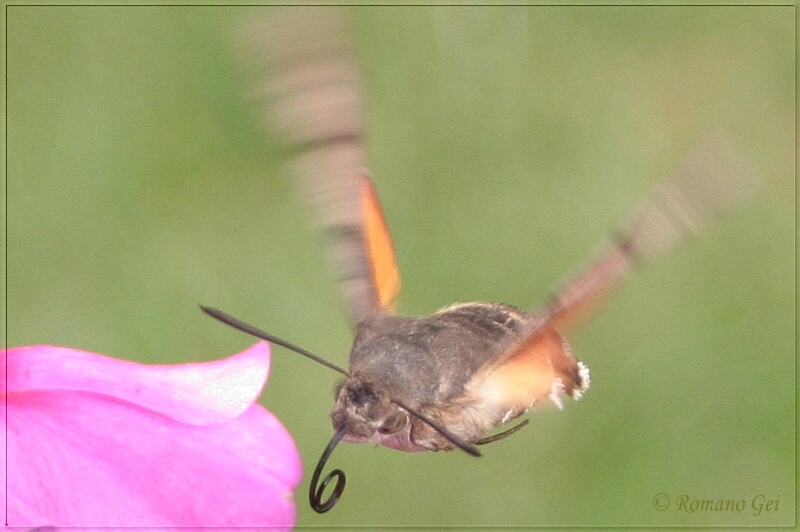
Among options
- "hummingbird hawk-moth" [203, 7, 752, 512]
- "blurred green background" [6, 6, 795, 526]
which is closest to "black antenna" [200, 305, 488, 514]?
"hummingbird hawk-moth" [203, 7, 752, 512]

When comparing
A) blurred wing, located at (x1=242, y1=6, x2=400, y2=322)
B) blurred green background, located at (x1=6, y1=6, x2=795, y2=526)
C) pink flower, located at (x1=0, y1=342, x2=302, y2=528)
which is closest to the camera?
pink flower, located at (x1=0, y1=342, x2=302, y2=528)

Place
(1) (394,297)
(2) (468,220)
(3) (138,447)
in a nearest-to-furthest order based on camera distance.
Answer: (3) (138,447)
(1) (394,297)
(2) (468,220)

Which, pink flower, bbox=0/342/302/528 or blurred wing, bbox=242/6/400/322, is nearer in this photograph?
pink flower, bbox=0/342/302/528

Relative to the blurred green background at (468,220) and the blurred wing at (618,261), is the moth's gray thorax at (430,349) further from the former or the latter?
the blurred green background at (468,220)

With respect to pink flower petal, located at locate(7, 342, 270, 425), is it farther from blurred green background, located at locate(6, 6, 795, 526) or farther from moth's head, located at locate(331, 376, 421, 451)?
blurred green background, located at locate(6, 6, 795, 526)

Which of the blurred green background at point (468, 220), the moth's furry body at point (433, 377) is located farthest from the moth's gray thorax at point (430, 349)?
the blurred green background at point (468, 220)

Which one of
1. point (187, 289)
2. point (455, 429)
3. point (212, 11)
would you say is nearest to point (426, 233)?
point (187, 289)

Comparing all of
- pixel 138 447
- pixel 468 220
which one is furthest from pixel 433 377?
pixel 468 220

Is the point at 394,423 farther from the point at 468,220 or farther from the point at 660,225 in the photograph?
the point at 468,220
